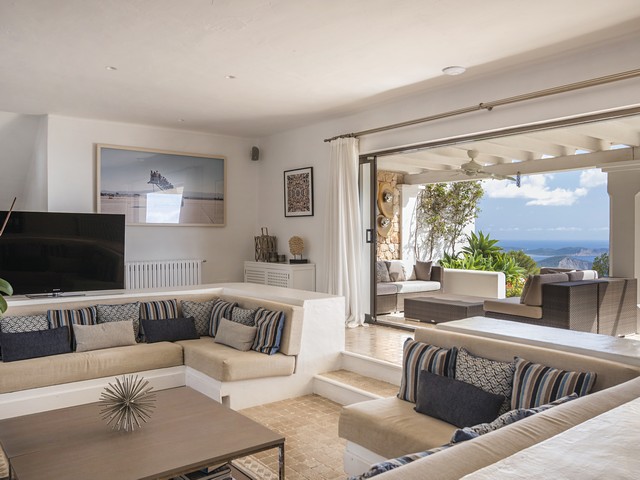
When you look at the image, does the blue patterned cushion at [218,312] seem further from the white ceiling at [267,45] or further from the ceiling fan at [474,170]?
the ceiling fan at [474,170]

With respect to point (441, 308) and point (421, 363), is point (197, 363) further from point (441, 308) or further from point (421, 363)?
point (441, 308)

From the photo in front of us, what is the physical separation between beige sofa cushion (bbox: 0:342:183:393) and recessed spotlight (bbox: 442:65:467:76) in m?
3.24

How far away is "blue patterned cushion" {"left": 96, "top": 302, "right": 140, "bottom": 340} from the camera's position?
4.39 meters

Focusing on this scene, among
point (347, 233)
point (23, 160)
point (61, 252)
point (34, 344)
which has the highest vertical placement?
point (23, 160)

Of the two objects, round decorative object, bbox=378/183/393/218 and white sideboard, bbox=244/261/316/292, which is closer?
white sideboard, bbox=244/261/316/292

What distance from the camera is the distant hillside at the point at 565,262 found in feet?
35.9

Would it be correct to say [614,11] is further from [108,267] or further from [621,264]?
[108,267]

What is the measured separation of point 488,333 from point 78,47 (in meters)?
3.54

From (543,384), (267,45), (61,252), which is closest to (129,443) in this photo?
(543,384)

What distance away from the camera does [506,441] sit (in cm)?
148

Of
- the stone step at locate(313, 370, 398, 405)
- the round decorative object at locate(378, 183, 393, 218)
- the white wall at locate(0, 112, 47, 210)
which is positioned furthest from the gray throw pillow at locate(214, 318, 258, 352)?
the round decorative object at locate(378, 183, 393, 218)

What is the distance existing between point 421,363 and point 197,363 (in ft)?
6.57

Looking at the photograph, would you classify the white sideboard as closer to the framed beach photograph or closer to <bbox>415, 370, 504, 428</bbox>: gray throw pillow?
the framed beach photograph

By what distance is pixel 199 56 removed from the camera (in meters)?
4.11
